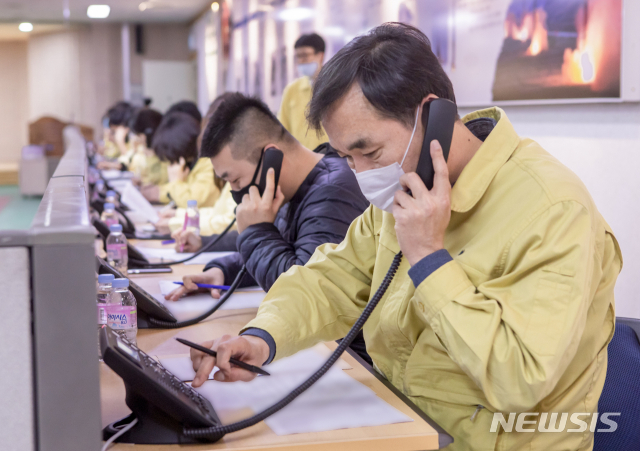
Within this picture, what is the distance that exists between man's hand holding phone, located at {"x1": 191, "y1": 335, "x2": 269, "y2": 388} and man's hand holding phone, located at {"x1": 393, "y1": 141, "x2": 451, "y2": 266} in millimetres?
356

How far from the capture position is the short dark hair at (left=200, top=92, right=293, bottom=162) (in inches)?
81.5

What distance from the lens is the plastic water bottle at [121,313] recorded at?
1441mm

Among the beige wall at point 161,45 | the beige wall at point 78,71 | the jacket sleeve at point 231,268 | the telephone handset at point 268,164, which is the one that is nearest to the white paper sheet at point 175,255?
the jacket sleeve at point 231,268

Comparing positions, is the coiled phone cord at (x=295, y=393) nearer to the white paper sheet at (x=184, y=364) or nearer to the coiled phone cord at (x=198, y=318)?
the white paper sheet at (x=184, y=364)

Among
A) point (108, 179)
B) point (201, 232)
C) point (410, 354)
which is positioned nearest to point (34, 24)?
point (108, 179)

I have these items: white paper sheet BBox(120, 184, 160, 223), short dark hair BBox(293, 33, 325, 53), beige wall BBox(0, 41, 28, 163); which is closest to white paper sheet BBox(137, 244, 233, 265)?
white paper sheet BBox(120, 184, 160, 223)

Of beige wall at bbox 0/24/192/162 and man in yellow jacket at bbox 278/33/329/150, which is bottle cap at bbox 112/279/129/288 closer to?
man in yellow jacket at bbox 278/33/329/150

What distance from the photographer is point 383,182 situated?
118cm

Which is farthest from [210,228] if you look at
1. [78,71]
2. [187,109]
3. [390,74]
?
[78,71]

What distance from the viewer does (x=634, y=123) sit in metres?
2.37

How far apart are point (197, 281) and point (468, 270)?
1158 mm

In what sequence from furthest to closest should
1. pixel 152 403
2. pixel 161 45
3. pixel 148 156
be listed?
pixel 161 45, pixel 148 156, pixel 152 403

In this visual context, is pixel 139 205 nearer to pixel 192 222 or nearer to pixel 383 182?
pixel 192 222

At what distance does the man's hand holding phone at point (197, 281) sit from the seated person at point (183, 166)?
2.00m
